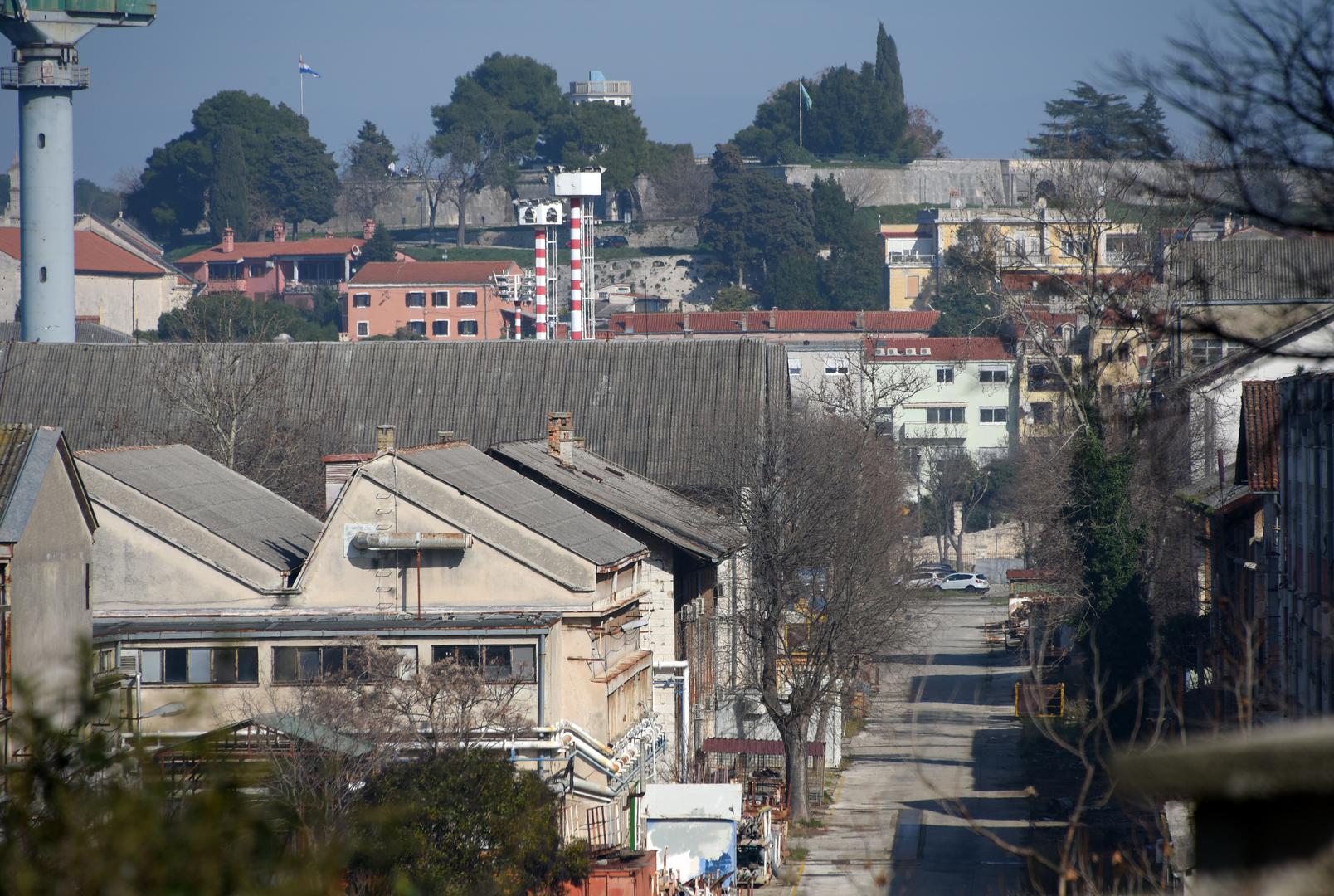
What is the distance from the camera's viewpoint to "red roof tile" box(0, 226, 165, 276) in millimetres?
94062

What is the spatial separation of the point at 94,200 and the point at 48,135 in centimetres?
10390

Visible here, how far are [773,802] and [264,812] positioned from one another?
78.3 feet

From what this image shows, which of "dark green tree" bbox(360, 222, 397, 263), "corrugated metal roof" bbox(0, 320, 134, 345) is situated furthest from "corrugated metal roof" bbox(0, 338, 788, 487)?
"dark green tree" bbox(360, 222, 397, 263)

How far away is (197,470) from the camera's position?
2581 cm

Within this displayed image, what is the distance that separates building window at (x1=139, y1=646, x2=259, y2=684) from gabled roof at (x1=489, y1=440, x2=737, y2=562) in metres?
6.57

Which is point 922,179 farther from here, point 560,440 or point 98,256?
point 560,440

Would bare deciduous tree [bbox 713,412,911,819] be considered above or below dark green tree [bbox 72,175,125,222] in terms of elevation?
below

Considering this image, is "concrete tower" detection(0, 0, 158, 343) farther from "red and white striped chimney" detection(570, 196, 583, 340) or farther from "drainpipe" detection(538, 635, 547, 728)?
"drainpipe" detection(538, 635, 547, 728)

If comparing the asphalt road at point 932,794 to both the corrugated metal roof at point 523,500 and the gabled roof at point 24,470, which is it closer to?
the corrugated metal roof at point 523,500

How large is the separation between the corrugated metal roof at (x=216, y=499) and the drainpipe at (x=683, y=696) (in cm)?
609

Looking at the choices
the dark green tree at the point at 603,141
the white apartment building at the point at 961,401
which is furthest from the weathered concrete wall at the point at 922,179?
the white apartment building at the point at 961,401

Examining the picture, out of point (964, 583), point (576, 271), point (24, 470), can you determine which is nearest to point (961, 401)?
point (964, 583)

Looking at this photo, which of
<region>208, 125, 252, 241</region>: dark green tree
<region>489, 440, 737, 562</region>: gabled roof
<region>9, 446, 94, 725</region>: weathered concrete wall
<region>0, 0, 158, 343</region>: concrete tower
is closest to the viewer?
<region>9, 446, 94, 725</region>: weathered concrete wall

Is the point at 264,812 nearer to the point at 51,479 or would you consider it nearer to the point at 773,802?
the point at 51,479
